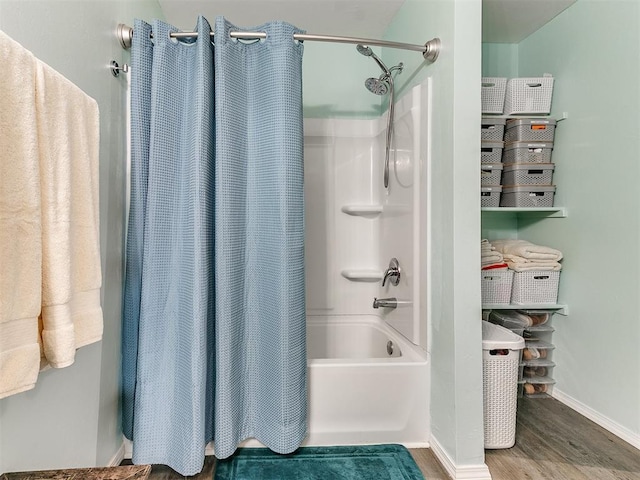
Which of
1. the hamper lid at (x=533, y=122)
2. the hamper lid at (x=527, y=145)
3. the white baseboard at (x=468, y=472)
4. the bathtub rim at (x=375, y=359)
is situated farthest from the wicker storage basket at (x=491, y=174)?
the white baseboard at (x=468, y=472)

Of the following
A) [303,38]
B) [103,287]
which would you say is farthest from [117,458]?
[303,38]

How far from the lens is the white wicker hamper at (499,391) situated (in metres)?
1.84

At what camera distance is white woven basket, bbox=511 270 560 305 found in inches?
94.0

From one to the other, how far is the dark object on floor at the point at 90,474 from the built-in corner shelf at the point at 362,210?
1.96 meters

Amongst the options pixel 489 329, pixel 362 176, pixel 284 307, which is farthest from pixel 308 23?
pixel 489 329

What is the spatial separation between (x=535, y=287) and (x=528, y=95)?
1.10 m

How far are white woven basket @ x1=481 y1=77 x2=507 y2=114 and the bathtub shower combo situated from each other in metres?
A: 0.52

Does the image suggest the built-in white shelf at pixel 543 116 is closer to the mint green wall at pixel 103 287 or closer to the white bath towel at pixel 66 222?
the mint green wall at pixel 103 287

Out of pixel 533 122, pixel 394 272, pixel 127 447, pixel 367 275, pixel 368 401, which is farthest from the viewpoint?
pixel 367 275

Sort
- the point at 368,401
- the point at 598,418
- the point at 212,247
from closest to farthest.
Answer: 1. the point at 212,247
2. the point at 368,401
3. the point at 598,418

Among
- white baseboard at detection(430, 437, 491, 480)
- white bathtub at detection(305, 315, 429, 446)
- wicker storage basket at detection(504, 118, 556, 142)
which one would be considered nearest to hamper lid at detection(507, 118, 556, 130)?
wicker storage basket at detection(504, 118, 556, 142)

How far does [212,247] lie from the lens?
1.71 m

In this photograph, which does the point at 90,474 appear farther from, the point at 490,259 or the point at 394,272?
the point at 490,259

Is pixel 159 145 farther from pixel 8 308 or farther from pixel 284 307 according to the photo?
pixel 8 308
